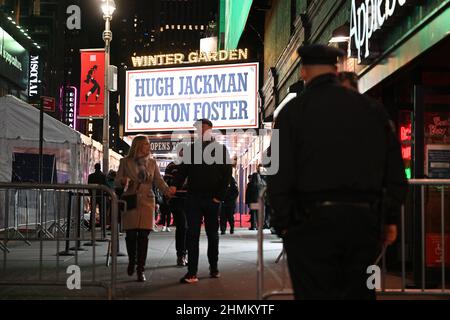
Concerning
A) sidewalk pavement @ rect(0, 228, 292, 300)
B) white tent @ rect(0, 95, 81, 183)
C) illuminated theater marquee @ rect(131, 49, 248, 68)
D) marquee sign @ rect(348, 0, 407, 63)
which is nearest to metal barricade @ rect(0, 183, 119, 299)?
sidewalk pavement @ rect(0, 228, 292, 300)

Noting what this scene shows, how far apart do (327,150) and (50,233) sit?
360 inches

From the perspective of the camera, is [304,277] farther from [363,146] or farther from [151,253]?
[151,253]

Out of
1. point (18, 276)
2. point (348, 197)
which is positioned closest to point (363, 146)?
point (348, 197)

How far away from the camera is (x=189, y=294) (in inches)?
283

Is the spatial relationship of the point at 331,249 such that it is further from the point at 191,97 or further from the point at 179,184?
the point at 191,97

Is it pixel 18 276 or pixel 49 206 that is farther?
pixel 49 206

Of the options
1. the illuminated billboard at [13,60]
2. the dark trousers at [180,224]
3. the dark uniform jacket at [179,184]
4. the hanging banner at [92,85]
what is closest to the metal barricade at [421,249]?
the dark uniform jacket at [179,184]

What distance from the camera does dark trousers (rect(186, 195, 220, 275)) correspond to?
26.5ft

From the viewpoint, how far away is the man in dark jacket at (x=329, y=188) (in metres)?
3.49

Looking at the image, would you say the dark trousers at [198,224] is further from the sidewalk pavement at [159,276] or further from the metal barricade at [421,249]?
the metal barricade at [421,249]

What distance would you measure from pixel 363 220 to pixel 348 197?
0.48 ft

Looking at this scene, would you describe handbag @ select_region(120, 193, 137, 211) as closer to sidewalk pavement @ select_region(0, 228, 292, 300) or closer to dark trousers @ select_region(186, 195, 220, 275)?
dark trousers @ select_region(186, 195, 220, 275)

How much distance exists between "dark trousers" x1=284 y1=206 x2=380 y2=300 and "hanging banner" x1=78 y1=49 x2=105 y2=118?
21.0 m

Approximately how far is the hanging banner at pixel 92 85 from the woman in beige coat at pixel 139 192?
15744mm
